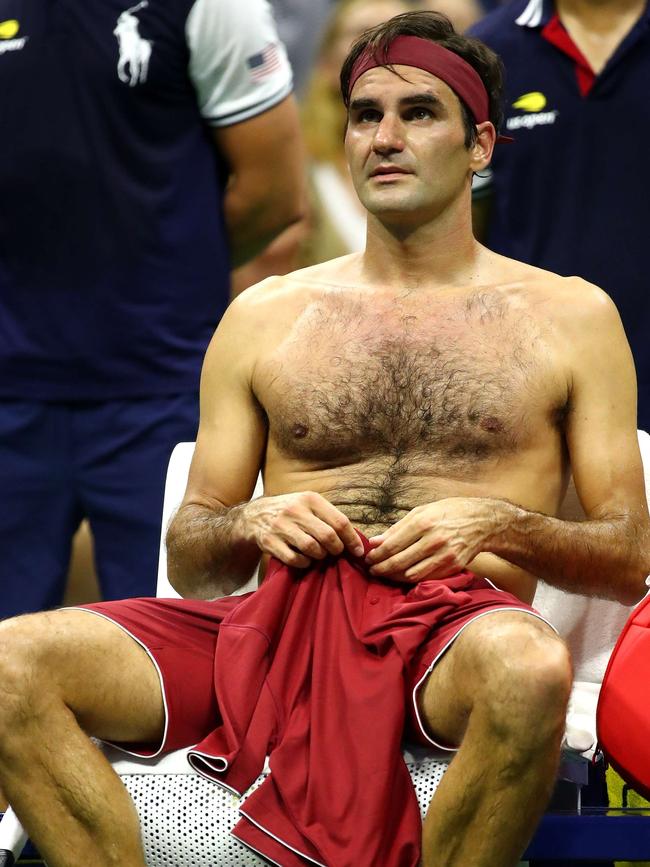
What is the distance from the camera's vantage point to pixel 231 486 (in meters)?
2.80

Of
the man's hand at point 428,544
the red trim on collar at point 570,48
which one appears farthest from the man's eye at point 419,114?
the man's hand at point 428,544

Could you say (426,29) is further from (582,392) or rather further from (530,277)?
(582,392)

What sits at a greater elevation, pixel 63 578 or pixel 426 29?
pixel 426 29

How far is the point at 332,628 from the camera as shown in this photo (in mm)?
2363

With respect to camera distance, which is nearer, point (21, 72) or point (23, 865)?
point (23, 865)

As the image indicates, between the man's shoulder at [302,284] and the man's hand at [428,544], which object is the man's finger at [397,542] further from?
the man's shoulder at [302,284]

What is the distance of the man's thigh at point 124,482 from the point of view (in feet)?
10.3

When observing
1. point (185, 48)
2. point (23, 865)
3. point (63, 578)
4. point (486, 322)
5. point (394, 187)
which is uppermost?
point (185, 48)

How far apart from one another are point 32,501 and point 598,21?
5.11 feet

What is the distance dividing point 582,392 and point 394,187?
0.48 meters

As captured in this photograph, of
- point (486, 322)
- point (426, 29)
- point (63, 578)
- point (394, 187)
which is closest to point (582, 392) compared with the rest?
point (486, 322)

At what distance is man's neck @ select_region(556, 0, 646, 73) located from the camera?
3.39m

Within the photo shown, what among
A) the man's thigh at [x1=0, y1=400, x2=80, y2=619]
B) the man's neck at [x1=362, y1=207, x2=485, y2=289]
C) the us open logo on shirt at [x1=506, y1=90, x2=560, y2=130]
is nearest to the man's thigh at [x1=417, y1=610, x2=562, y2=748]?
the man's neck at [x1=362, y1=207, x2=485, y2=289]

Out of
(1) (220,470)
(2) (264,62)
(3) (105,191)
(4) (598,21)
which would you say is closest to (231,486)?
(1) (220,470)
